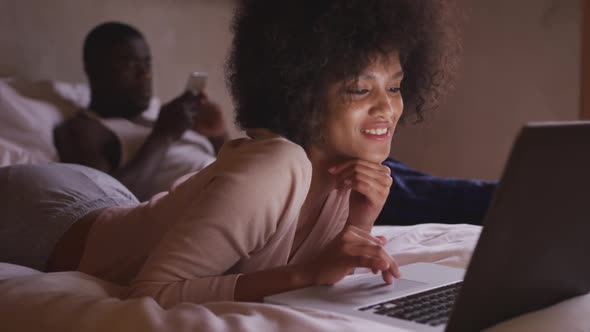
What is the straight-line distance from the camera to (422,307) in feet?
3.05

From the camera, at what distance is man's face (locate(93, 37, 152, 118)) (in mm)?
2805

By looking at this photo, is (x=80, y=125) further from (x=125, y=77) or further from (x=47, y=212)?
(x=47, y=212)

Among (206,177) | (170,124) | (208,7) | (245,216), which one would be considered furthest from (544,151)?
(208,7)

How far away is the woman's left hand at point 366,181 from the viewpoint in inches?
48.7

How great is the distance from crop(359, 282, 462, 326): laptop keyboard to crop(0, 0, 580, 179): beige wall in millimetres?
2273

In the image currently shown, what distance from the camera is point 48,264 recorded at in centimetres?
155

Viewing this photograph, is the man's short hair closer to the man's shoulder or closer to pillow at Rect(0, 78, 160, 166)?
pillow at Rect(0, 78, 160, 166)

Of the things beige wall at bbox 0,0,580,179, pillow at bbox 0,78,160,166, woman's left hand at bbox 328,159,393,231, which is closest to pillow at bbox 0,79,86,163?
pillow at bbox 0,78,160,166

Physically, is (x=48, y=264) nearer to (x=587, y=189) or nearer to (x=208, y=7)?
(x=587, y=189)

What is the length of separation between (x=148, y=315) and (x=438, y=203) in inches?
54.2

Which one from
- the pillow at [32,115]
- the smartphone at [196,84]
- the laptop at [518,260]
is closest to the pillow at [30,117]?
the pillow at [32,115]

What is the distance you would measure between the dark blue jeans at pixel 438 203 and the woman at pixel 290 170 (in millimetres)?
680

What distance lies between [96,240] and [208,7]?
2094 millimetres

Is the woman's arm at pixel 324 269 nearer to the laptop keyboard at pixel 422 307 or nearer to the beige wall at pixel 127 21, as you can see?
the laptop keyboard at pixel 422 307
